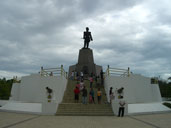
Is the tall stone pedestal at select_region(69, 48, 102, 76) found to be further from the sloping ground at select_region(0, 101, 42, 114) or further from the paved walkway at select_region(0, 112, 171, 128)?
the paved walkway at select_region(0, 112, 171, 128)

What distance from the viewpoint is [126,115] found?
11734 mm

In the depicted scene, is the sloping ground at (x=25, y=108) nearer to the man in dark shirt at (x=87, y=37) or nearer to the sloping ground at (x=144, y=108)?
the sloping ground at (x=144, y=108)

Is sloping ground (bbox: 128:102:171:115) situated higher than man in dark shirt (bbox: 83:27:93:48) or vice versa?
man in dark shirt (bbox: 83:27:93:48)

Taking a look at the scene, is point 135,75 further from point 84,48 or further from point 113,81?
point 84,48

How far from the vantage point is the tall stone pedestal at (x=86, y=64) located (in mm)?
23944

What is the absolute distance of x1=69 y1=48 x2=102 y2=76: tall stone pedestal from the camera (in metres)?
23.9

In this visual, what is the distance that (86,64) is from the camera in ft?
80.2

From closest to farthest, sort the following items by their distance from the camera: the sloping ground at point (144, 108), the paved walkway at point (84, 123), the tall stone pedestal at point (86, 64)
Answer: the paved walkway at point (84, 123), the sloping ground at point (144, 108), the tall stone pedestal at point (86, 64)

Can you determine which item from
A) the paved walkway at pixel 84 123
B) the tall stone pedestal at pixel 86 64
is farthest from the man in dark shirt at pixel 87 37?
the paved walkway at pixel 84 123

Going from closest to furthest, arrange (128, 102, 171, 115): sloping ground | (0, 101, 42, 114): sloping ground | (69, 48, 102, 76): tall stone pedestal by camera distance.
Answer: (128, 102, 171, 115): sloping ground, (0, 101, 42, 114): sloping ground, (69, 48, 102, 76): tall stone pedestal

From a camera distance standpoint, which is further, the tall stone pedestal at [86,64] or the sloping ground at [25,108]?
the tall stone pedestal at [86,64]

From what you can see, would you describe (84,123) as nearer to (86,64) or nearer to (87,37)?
(86,64)

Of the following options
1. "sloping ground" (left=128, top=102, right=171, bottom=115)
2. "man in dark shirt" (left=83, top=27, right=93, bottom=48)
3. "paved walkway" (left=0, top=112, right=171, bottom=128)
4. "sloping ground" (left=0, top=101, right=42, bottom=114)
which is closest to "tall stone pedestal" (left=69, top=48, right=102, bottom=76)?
"man in dark shirt" (left=83, top=27, right=93, bottom=48)

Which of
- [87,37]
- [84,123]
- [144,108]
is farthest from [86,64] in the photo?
[84,123]
